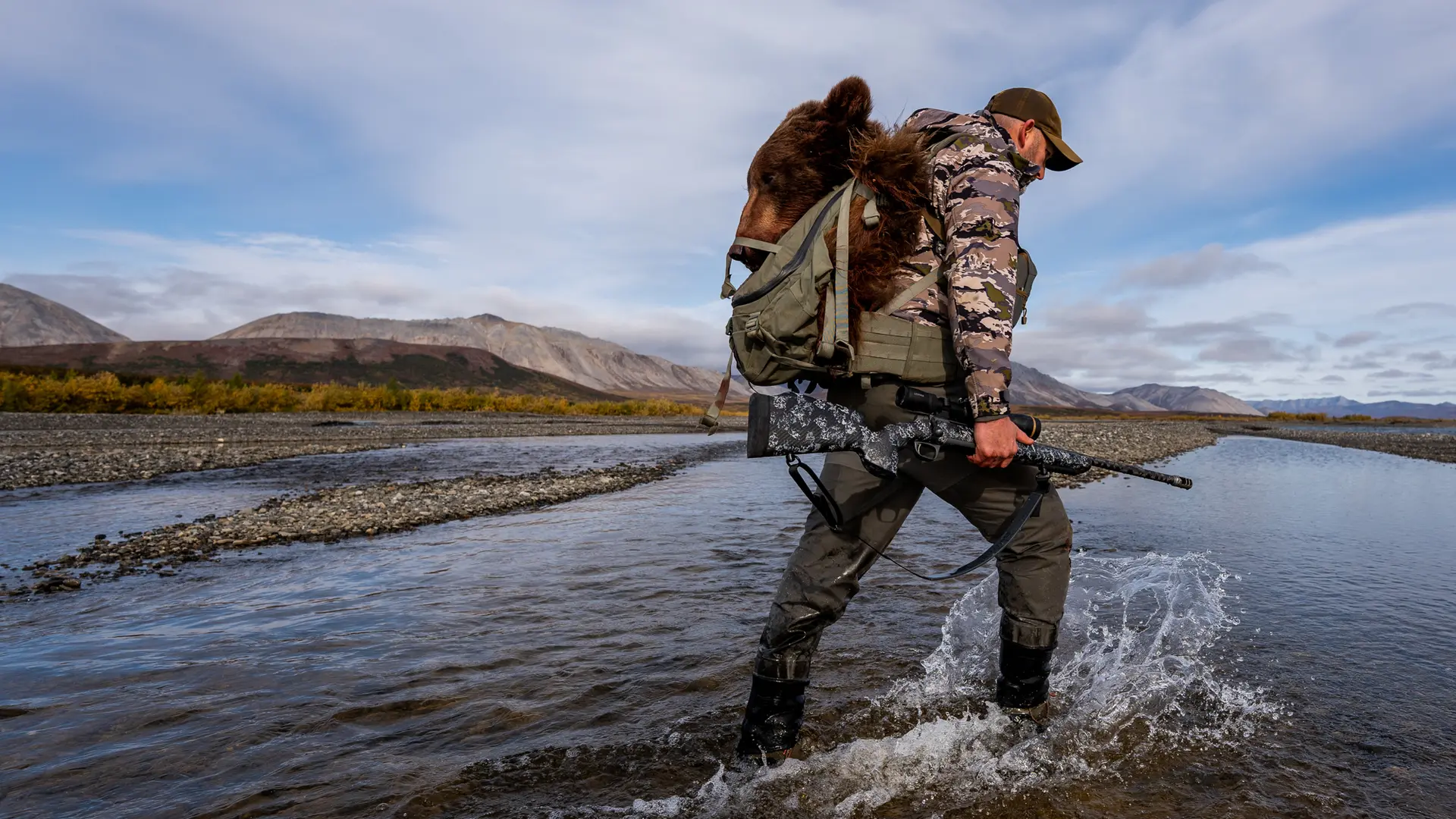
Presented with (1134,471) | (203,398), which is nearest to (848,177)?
(1134,471)

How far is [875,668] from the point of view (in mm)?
4602

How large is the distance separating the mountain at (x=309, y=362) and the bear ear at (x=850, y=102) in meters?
117

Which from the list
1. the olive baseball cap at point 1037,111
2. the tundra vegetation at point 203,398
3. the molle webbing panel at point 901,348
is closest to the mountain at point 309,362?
the tundra vegetation at point 203,398

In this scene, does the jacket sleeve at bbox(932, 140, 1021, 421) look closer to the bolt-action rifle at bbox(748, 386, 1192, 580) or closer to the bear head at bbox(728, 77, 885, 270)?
the bolt-action rifle at bbox(748, 386, 1192, 580)

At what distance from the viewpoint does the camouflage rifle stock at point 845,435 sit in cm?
297

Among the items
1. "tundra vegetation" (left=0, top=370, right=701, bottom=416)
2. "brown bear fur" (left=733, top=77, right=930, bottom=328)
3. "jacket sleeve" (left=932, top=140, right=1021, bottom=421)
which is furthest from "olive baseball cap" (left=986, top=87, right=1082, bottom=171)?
"tundra vegetation" (left=0, top=370, right=701, bottom=416)

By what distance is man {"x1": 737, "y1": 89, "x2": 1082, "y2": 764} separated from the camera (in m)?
2.85

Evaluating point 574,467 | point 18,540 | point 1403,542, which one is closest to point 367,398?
point 574,467

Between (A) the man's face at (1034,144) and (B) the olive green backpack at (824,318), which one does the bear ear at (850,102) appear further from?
(A) the man's face at (1034,144)

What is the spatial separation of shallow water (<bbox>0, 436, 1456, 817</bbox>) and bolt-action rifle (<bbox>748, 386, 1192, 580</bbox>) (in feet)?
4.34

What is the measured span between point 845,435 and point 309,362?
145m

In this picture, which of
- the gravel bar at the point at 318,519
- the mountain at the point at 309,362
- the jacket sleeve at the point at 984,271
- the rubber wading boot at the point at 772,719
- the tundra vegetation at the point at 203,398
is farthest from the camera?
the mountain at the point at 309,362

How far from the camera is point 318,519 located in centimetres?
1023

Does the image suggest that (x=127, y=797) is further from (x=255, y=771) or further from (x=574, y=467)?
(x=574, y=467)
